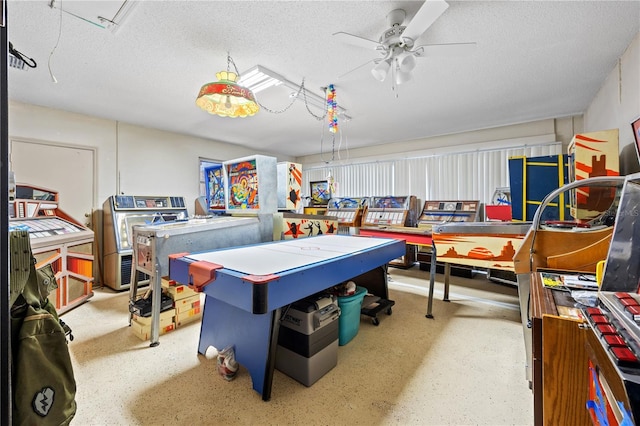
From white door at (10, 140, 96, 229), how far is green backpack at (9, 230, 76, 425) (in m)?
3.97

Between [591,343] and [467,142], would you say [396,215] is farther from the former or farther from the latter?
[591,343]

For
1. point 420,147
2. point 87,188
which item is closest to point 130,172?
point 87,188

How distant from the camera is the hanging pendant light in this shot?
2.23m

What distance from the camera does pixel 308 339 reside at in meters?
1.75

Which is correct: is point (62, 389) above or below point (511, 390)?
above

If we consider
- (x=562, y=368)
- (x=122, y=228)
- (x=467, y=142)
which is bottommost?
(x=562, y=368)

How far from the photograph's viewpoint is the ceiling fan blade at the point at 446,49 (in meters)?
2.15

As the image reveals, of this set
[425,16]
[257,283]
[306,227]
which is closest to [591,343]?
[257,283]

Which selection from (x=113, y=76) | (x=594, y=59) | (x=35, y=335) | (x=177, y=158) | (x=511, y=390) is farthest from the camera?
(x=177, y=158)

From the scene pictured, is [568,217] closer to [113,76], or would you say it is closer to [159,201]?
[113,76]

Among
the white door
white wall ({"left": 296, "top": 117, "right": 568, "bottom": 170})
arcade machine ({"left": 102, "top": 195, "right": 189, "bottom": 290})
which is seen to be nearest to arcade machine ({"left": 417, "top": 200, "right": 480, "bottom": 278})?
white wall ({"left": 296, "top": 117, "right": 568, "bottom": 170})

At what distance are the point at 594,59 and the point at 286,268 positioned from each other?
348 centimetres

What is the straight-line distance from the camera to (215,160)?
5867 mm

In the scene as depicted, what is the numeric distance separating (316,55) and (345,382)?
270 cm
